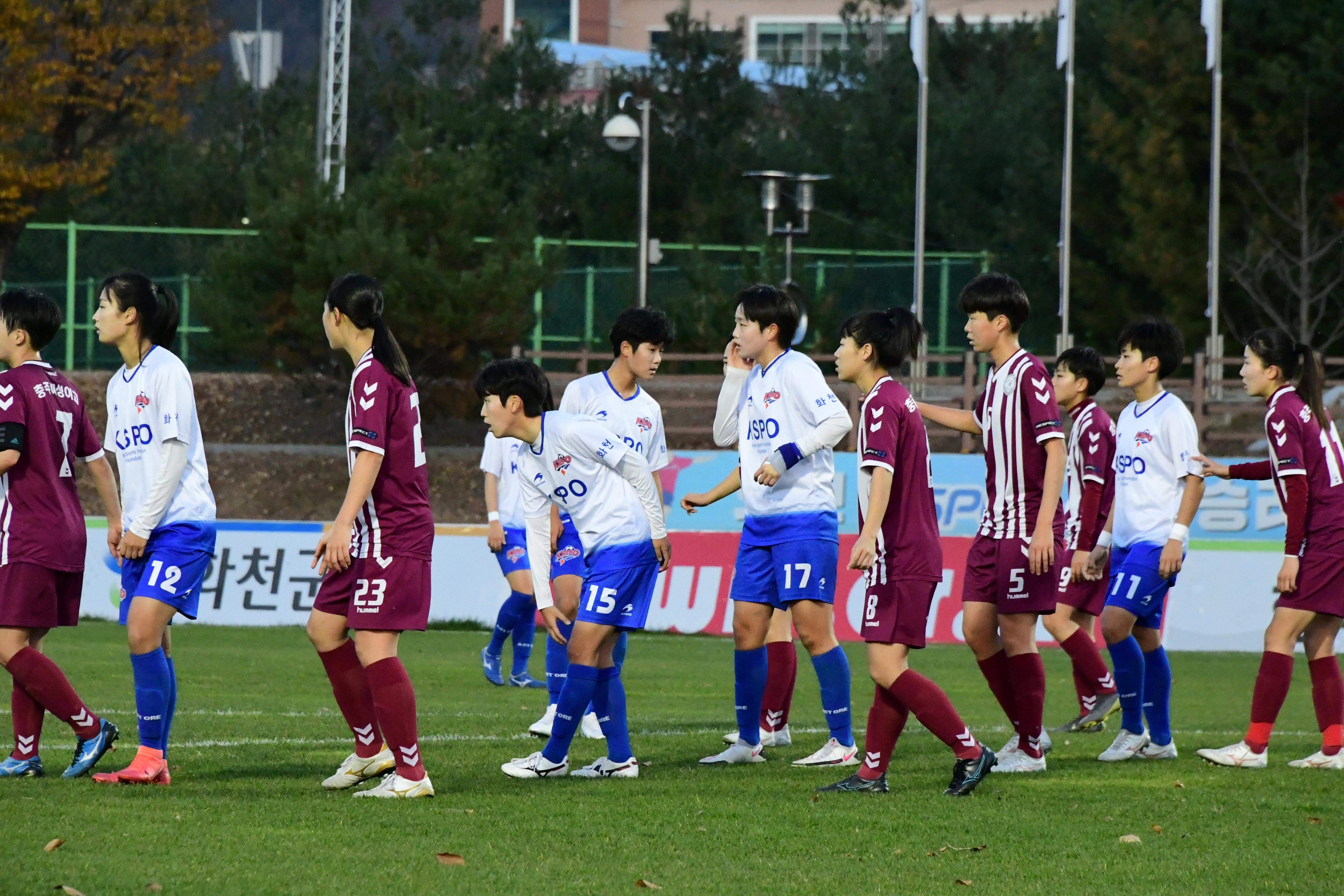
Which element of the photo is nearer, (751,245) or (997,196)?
(751,245)

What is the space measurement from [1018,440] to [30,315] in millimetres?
4285

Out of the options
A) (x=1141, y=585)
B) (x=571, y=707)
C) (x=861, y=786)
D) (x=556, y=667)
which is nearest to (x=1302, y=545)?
(x=1141, y=585)

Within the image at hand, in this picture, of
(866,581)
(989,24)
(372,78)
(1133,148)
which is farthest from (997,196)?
(866,581)

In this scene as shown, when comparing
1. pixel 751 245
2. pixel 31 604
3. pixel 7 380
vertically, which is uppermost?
pixel 751 245

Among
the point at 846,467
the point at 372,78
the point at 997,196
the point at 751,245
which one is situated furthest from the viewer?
the point at 372,78

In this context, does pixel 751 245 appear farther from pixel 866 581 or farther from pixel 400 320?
pixel 866 581

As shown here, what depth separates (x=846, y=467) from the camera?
71.2ft

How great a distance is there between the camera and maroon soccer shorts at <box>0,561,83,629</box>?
6.75 meters

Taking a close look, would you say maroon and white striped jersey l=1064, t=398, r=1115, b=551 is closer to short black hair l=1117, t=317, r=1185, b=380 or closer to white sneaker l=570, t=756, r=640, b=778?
short black hair l=1117, t=317, r=1185, b=380

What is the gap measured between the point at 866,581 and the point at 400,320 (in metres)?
18.7

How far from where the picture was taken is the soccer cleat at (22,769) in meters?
6.89

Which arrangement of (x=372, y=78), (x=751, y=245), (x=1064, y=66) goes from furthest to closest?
(x=372, y=78), (x=751, y=245), (x=1064, y=66)

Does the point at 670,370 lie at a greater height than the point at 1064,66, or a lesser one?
lesser

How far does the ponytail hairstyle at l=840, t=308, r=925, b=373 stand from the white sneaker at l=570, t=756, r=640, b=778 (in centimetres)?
207
